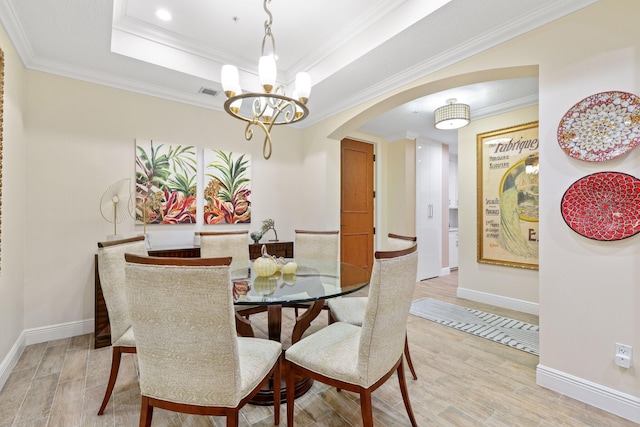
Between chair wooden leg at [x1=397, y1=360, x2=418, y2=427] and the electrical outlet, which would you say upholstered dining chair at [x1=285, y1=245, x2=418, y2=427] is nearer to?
chair wooden leg at [x1=397, y1=360, x2=418, y2=427]

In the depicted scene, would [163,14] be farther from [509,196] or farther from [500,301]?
[500,301]

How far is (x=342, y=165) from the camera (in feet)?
15.0

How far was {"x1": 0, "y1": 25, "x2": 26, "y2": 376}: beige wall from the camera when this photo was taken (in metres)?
2.04

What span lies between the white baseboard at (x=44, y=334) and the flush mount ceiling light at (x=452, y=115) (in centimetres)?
442

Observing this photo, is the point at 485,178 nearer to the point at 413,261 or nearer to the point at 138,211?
the point at 413,261

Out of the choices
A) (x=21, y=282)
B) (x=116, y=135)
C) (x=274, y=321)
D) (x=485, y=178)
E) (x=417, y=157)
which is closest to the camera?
(x=274, y=321)

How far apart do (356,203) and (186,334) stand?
3.84 m

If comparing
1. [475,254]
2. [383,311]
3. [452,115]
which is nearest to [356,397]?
[383,311]

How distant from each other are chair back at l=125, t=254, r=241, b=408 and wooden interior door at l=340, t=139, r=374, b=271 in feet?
11.2

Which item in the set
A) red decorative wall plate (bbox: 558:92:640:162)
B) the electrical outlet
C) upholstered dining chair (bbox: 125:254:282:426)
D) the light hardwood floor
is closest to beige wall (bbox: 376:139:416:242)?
the light hardwood floor

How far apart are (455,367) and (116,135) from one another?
3825mm

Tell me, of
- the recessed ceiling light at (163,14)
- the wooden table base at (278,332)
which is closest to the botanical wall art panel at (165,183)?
the recessed ceiling light at (163,14)

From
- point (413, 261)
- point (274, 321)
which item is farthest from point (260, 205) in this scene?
point (413, 261)

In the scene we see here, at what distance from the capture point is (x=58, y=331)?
2662 mm
